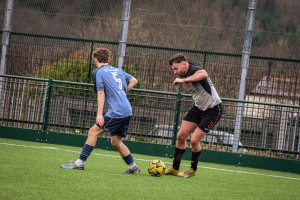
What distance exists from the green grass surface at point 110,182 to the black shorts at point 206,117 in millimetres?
784

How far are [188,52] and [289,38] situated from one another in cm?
222

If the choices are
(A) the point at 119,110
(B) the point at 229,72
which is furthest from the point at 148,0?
(A) the point at 119,110

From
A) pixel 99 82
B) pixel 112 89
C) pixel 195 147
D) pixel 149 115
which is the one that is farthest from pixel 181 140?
pixel 149 115

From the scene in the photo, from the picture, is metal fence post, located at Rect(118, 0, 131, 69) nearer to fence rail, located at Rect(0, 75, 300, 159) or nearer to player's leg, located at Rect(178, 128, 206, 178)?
fence rail, located at Rect(0, 75, 300, 159)

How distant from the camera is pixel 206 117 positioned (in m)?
10.5

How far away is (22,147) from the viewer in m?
13.1

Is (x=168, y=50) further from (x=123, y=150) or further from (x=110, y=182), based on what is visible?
(x=110, y=182)

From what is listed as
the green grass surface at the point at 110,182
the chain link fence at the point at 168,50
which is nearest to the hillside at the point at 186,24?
the chain link fence at the point at 168,50

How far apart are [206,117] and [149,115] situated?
4546 millimetres

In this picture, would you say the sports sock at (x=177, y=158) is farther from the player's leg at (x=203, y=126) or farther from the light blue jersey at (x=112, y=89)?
the light blue jersey at (x=112, y=89)

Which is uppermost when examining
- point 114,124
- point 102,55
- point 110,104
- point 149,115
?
point 102,55

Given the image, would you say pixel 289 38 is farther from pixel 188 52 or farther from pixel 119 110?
pixel 119 110

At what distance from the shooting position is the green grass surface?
737 centimetres

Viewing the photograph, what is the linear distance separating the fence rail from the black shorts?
12.2 feet
